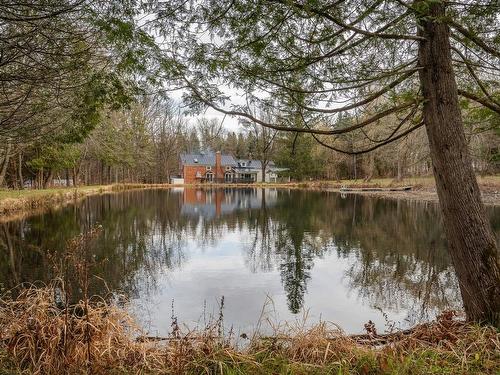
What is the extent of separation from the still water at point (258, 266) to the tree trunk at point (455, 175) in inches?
42.3

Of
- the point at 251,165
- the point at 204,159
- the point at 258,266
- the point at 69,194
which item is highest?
the point at 204,159

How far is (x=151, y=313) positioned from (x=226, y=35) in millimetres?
5372

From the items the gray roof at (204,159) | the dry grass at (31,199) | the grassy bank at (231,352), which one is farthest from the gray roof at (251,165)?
the grassy bank at (231,352)

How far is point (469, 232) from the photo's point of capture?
12.9ft

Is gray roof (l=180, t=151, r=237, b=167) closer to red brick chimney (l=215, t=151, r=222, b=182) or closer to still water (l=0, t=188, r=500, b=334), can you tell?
red brick chimney (l=215, t=151, r=222, b=182)

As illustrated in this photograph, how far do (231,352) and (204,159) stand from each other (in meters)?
63.5

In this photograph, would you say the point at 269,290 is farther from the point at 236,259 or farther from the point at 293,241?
the point at 293,241

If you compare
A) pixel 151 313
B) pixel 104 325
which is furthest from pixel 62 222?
pixel 104 325

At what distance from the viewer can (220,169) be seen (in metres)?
67.6

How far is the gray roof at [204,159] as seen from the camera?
65.6 metres

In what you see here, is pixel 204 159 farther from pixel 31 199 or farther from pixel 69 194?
pixel 31 199

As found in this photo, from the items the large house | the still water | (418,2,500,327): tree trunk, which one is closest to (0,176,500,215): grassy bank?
the still water

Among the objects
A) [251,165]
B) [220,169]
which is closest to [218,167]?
[220,169]

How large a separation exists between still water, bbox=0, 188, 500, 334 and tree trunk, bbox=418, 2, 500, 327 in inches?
42.3
